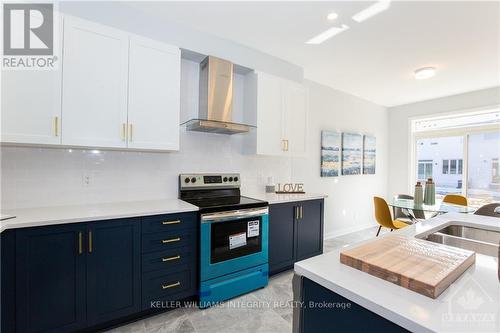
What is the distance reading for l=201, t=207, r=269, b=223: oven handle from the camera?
213 cm

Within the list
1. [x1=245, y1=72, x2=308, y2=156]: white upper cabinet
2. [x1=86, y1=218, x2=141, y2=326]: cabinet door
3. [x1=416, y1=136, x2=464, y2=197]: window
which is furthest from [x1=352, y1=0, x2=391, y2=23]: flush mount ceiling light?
[x1=416, y1=136, x2=464, y2=197]: window

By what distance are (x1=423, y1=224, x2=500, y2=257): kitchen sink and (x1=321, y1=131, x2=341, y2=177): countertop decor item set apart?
2.65 metres

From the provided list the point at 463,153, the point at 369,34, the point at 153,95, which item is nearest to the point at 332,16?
the point at 369,34

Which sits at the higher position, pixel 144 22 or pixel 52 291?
pixel 144 22

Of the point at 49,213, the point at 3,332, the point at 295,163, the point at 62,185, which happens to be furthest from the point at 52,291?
the point at 295,163

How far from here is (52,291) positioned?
5.22 feet

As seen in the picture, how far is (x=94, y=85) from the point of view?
192 centimetres

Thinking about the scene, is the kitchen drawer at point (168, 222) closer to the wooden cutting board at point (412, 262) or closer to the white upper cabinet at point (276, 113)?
the white upper cabinet at point (276, 113)

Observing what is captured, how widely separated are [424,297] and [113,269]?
196 cm

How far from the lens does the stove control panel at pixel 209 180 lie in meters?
2.59

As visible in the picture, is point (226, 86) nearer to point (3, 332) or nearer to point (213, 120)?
point (213, 120)

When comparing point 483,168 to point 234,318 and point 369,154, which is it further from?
point 234,318

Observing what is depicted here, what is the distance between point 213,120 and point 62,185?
1.49 metres

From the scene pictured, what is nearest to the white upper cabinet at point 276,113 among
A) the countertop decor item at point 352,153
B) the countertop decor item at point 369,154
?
the countertop decor item at point 352,153
